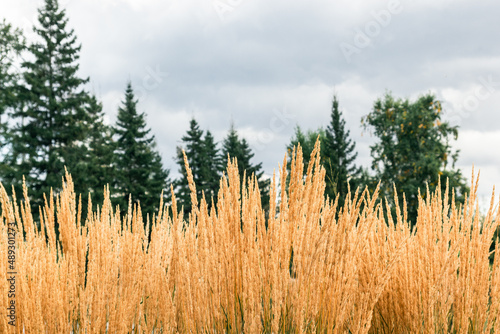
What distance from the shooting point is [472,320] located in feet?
8.12

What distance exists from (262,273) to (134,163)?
1076 inches

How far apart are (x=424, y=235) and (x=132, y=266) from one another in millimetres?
1694

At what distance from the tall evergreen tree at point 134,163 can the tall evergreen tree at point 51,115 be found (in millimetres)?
3165

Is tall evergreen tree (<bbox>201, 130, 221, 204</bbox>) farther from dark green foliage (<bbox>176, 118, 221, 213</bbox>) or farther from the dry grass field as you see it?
the dry grass field

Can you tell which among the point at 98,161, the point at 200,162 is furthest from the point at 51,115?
the point at 200,162

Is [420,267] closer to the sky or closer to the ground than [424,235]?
closer to the ground

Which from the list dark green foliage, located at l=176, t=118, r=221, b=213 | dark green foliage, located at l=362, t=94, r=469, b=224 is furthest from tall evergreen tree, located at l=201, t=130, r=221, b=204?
dark green foliage, located at l=362, t=94, r=469, b=224

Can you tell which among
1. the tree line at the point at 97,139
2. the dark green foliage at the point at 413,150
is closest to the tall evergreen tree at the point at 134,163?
the tree line at the point at 97,139

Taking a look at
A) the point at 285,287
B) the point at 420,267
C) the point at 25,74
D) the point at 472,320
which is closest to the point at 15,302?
the point at 285,287

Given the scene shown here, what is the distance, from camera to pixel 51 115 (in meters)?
24.5

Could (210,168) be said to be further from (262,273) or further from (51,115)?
(262,273)

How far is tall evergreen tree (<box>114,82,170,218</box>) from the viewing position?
26.6 metres

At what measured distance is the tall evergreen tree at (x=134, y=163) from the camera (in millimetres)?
26594

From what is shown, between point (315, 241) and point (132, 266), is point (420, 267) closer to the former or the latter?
point (315, 241)
